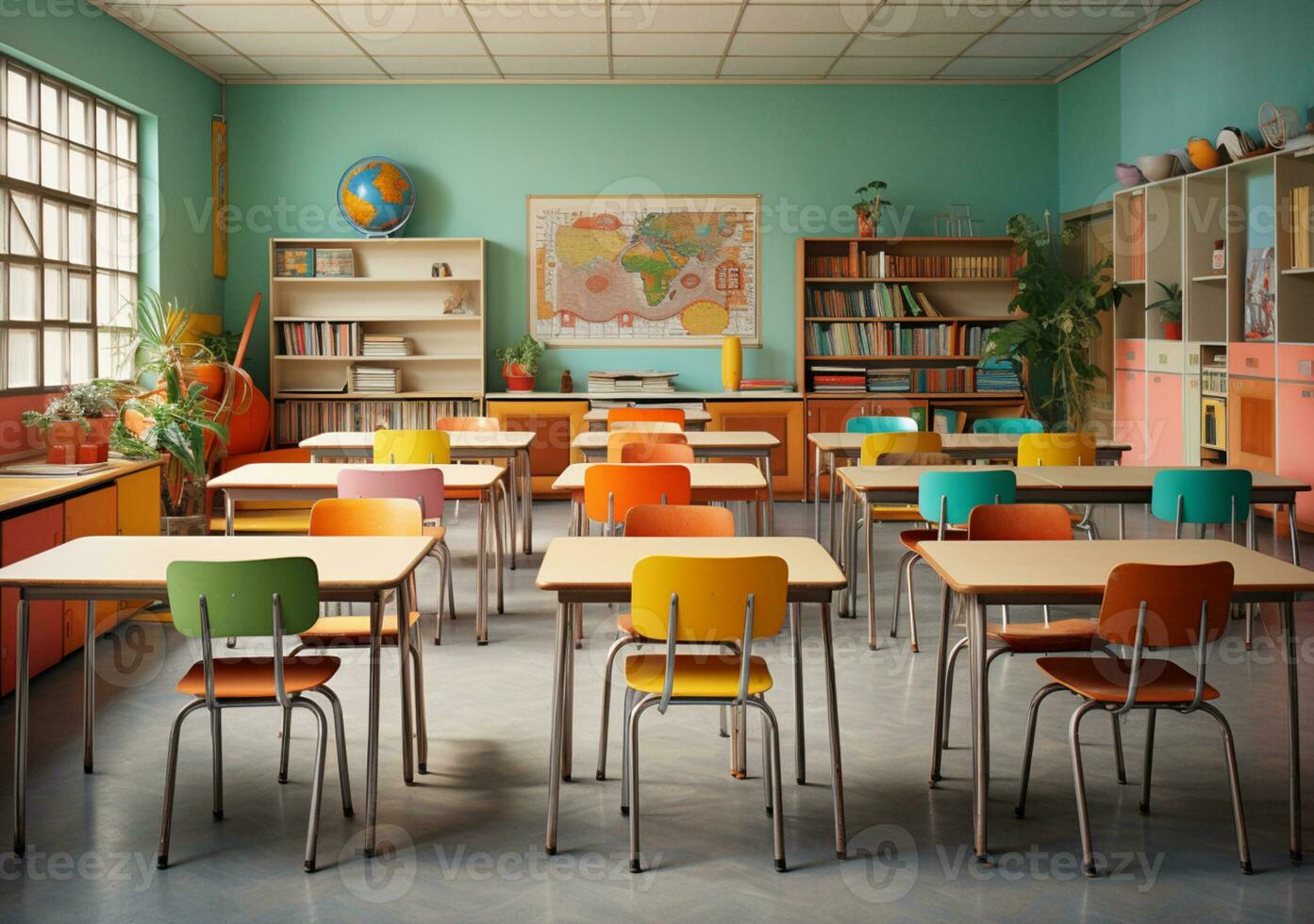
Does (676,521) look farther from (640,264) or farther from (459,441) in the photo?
(640,264)

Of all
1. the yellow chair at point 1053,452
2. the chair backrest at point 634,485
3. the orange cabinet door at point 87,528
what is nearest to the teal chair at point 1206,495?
the yellow chair at point 1053,452

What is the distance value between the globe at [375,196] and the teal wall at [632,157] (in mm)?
217

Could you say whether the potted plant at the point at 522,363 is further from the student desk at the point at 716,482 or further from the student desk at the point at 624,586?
the student desk at the point at 624,586

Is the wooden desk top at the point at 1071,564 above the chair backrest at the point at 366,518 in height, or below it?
below

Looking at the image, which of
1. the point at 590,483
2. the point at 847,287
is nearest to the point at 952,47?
the point at 847,287

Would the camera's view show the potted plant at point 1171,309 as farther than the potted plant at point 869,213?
No

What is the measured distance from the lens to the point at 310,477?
5.14 m

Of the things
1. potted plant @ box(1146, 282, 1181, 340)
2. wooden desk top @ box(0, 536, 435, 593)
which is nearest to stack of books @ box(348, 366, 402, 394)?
potted plant @ box(1146, 282, 1181, 340)

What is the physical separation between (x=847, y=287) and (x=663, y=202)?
1.66 meters

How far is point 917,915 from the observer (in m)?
2.62

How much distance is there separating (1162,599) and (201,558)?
2441 mm

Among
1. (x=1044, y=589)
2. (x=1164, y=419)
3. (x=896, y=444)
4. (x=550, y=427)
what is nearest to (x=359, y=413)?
(x=550, y=427)

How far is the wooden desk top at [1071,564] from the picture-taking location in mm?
2869

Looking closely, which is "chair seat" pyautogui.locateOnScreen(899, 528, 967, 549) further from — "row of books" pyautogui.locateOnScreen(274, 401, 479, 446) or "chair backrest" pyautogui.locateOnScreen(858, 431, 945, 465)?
"row of books" pyautogui.locateOnScreen(274, 401, 479, 446)
